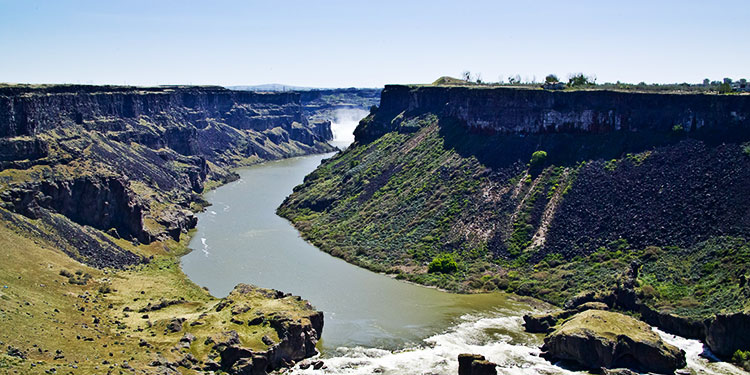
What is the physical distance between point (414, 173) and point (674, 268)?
2168 inches

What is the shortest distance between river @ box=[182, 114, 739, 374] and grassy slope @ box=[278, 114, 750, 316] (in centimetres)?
415

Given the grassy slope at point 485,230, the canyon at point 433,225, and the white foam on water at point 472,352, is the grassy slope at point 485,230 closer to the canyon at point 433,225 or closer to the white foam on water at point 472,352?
the canyon at point 433,225

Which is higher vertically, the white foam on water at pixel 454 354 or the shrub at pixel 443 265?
the shrub at pixel 443 265

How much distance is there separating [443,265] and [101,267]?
42.9 meters

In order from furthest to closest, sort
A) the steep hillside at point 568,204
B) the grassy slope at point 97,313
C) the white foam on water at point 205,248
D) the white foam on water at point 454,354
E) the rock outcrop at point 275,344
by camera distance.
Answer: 1. the white foam on water at point 205,248
2. the steep hillside at point 568,204
3. the white foam on water at point 454,354
4. the rock outcrop at point 275,344
5. the grassy slope at point 97,313

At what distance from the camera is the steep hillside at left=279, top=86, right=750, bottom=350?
85500 mm

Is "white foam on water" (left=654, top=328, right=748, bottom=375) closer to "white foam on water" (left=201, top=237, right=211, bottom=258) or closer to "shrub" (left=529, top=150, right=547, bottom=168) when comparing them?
"shrub" (left=529, top=150, right=547, bottom=168)

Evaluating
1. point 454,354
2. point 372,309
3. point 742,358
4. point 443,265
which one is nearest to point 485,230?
point 443,265

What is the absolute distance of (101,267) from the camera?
310 feet

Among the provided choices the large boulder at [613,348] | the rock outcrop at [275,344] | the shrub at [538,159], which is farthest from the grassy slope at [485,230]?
the rock outcrop at [275,344]

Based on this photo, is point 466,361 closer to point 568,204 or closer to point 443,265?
point 443,265

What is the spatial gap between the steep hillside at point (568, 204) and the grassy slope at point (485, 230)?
0.22m

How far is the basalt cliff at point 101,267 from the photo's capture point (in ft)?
213

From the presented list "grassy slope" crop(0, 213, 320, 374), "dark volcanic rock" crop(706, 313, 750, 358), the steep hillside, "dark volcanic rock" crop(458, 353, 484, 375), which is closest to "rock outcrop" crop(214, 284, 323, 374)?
"grassy slope" crop(0, 213, 320, 374)
